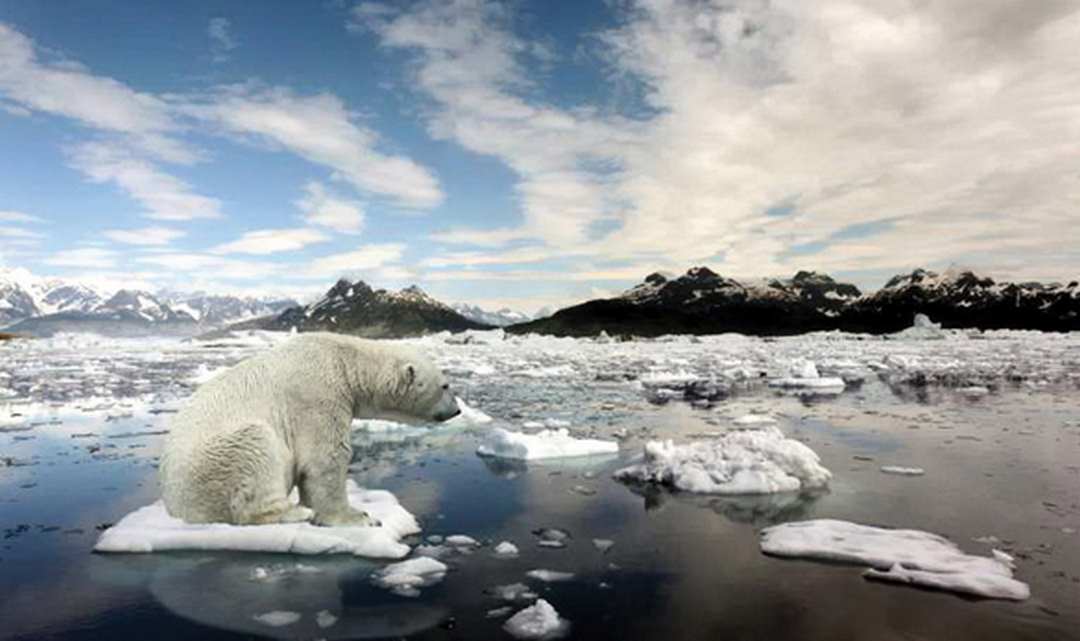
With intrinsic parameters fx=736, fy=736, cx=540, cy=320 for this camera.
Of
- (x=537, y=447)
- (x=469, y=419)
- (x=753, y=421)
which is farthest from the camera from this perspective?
(x=469, y=419)

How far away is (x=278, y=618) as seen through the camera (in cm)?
445

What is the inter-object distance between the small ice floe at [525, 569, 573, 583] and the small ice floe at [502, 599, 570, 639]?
1.94 feet

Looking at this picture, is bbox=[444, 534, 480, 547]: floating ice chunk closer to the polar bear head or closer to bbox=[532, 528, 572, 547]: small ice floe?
bbox=[532, 528, 572, 547]: small ice floe

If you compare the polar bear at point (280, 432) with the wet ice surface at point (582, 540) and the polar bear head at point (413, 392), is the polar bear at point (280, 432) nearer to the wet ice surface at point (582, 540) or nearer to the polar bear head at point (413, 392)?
the polar bear head at point (413, 392)

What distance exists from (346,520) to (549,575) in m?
1.94

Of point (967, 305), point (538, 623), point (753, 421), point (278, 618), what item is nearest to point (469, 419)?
point (753, 421)

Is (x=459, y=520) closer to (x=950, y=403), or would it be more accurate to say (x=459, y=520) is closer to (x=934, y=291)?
(x=950, y=403)

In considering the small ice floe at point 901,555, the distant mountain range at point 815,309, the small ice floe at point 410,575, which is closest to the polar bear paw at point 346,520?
the small ice floe at point 410,575

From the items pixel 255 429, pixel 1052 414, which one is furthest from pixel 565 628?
pixel 1052 414

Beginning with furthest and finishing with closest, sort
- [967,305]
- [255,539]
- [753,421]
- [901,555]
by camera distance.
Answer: [967,305], [753,421], [255,539], [901,555]

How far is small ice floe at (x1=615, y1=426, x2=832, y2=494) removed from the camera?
794cm

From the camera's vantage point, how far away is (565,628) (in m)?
4.27

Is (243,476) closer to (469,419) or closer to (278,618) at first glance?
(278,618)

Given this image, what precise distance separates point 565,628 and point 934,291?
179168mm
